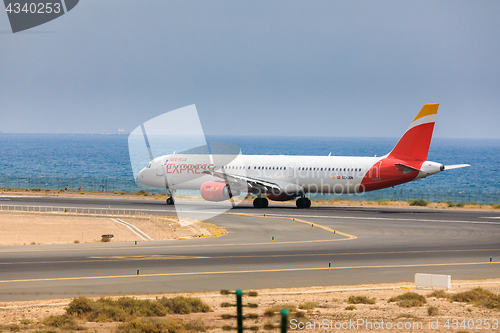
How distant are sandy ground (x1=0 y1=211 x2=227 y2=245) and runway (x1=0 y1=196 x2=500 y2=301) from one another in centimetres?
262

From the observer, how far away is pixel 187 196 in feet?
219

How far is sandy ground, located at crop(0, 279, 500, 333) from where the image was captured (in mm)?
14977

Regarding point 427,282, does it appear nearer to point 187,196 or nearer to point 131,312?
point 131,312

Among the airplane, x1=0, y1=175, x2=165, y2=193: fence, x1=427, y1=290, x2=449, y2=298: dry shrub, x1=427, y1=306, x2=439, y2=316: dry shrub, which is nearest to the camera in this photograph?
x1=427, y1=306, x2=439, y2=316: dry shrub

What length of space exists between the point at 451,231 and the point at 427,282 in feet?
58.0

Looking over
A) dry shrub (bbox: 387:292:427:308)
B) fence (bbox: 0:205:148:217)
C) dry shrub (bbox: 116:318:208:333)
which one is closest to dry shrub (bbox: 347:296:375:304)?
dry shrub (bbox: 387:292:427:308)

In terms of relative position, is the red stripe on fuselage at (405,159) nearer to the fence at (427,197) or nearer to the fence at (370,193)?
the fence at (427,197)

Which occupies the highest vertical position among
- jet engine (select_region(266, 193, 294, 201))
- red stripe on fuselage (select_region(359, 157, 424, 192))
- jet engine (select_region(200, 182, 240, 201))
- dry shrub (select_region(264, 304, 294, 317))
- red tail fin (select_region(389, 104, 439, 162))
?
red tail fin (select_region(389, 104, 439, 162))

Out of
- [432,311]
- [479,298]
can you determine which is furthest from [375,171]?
[432,311]

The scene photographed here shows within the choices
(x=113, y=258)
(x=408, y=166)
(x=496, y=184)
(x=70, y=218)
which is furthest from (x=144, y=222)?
(x=496, y=184)

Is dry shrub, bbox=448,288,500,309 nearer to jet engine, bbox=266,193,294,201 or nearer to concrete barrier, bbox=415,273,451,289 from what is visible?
concrete barrier, bbox=415,273,451,289

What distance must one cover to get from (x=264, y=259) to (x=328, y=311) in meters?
9.27

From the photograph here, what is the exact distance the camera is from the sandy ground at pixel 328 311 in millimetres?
14977

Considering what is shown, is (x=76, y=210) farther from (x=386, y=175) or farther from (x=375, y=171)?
(x=386, y=175)
